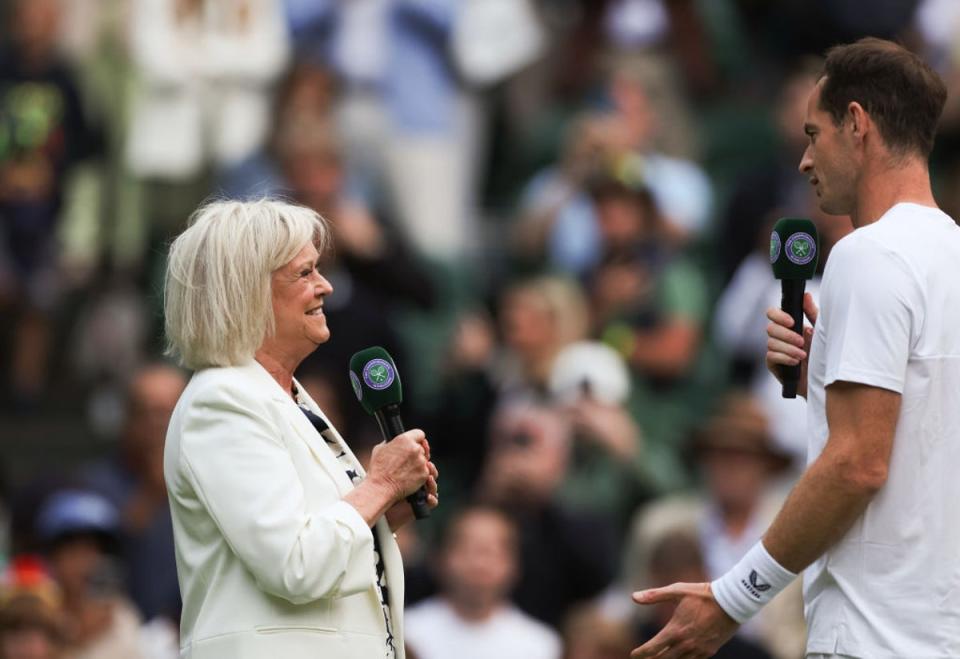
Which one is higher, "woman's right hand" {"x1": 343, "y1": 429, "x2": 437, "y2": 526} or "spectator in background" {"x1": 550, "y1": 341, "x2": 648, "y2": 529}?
"woman's right hand" {"x1": 343, "y1": 429, "x2": 437, "y2": 526}

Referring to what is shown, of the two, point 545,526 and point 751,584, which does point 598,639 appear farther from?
point 751,584

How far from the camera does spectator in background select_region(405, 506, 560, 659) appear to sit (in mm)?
8031

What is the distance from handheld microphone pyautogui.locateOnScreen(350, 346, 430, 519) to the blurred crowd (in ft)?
9.86

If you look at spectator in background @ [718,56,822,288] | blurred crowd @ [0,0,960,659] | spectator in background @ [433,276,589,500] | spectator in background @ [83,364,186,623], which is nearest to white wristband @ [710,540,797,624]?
blurred crowd @ [0,0,960,659]

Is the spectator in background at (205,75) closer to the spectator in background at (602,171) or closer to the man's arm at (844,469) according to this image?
the spectator in background at (602,171)

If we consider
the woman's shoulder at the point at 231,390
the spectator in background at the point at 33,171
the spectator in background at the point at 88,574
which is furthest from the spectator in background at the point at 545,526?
the woman's shoulder at the point at 231,390

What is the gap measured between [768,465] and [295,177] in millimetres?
2764

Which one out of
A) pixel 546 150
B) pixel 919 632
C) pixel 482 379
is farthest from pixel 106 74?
pixel 919 632

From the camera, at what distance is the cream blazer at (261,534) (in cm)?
464

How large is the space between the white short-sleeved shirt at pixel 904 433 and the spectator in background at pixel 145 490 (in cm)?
438

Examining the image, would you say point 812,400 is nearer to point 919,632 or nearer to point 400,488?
point 919,632

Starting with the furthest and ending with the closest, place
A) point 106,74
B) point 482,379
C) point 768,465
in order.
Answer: point 106,74 < point 482,379 < point 768,465

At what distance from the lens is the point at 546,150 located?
12.3 metres

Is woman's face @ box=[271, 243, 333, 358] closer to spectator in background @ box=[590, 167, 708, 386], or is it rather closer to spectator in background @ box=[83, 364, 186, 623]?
spectator in background @ box=[83, 364, 186, 623]
